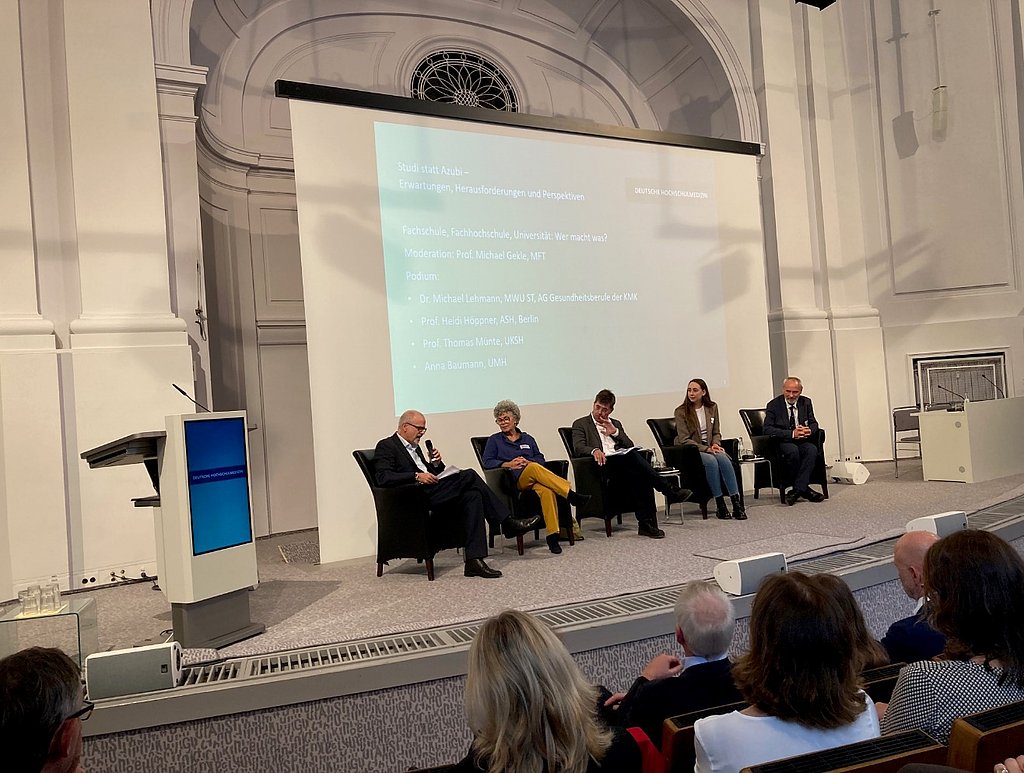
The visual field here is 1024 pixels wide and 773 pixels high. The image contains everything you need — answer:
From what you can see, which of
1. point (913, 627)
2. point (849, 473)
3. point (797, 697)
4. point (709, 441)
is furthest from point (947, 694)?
point (849, 473)

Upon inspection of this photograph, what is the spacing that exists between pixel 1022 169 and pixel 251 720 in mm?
8145

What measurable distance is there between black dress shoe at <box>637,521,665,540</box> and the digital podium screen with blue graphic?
2.57m

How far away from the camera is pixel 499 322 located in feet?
18.8

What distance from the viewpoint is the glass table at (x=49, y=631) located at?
258cm

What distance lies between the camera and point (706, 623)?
1.99 metres

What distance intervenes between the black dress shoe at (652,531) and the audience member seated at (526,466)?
0.40 meters

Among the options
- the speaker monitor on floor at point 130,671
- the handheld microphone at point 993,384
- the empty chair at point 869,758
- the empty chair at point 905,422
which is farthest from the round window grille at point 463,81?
the empty chair at point 869,758

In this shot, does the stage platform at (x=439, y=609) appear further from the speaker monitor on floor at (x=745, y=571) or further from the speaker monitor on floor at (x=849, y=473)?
the speaker monitor on floor at (x=849, y=473)

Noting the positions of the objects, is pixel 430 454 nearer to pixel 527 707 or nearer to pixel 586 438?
pixel 586 438

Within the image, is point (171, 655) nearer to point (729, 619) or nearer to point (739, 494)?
point (729, 619)

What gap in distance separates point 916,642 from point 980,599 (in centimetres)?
62

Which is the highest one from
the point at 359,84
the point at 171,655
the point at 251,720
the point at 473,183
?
the point at 359,84

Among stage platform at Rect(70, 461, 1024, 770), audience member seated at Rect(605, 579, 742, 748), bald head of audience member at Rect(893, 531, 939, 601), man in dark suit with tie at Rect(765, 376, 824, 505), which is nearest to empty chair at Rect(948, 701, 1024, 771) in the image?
audience member seated at Rect(605, 579, 742, 748)

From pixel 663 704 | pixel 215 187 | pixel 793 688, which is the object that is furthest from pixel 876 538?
pixel 215 187
